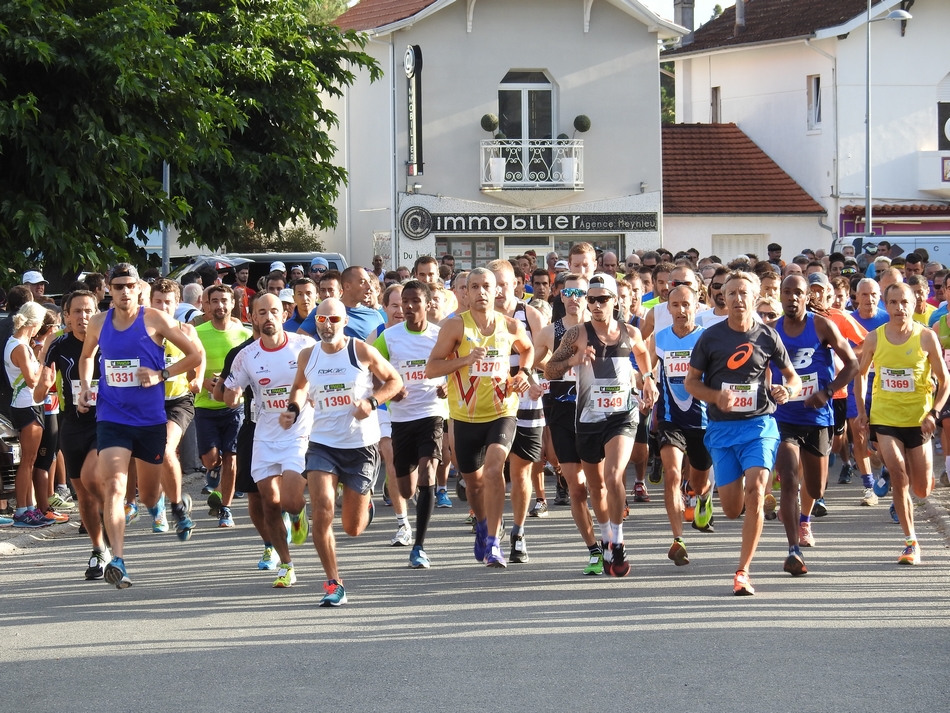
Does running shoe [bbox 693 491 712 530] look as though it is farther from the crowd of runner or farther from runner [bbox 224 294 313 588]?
runner [bbox 224 294 313 588]

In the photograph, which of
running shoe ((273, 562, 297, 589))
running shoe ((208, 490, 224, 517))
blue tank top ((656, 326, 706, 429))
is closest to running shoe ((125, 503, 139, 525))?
running shoe ((208, 490, 224, 517))

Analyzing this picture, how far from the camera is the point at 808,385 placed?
991cm

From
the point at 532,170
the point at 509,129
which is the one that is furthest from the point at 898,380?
the point at 509,129

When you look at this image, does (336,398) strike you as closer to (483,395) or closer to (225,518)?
(483,395)

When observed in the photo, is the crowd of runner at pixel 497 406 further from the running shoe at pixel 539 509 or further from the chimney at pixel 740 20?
the chimney at pixel 740 20

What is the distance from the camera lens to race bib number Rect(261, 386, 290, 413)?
925 cm

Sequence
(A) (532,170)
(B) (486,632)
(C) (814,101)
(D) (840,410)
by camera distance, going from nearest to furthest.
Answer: (B) (486,632)
(D) (840,410)
(A) (532,170)
(C) (814,101)

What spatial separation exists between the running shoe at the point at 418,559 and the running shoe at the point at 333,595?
1298 mm

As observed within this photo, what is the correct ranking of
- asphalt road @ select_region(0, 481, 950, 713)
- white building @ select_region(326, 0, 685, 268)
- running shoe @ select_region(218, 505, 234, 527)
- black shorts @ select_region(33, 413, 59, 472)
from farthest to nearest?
white building @ select_region(326, 0, 685, 268), black shorts @ select_region(33, 413, 59, 472), running shoe @ select_region(218, 505, 234, 527), asphalt road @ select_region(0, 481, 950, 713)

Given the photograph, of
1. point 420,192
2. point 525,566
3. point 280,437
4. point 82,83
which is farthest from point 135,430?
point 420,192

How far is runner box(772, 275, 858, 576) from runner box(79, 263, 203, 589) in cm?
415

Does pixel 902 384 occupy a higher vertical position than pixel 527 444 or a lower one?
higher

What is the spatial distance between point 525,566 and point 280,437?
196 centimetres

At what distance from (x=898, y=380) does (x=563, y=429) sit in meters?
2.46
